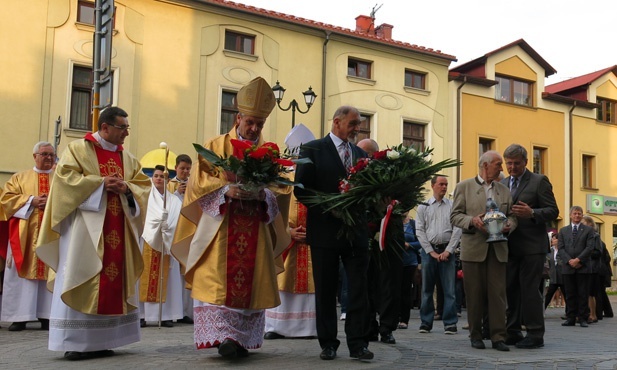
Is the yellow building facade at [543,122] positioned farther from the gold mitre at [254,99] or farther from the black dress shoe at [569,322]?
the gold mitre at [254,99]

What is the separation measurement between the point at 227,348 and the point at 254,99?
2148 mm

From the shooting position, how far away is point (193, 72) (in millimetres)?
24250

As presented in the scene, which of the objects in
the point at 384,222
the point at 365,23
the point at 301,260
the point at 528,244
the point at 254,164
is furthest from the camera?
the point at 365,23

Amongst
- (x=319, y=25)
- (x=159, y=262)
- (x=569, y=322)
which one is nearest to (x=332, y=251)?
(x=159, y=262)

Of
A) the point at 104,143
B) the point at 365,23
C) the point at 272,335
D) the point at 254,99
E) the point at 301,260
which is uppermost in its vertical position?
the point at 365,23

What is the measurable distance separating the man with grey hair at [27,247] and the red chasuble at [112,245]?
3.30 m

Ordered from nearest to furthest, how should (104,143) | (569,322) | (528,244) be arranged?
1. (104,143)
2. (528,244)
3. (569,322)

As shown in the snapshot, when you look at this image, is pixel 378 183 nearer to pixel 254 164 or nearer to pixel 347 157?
pixel 347 157

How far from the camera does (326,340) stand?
20.6ft

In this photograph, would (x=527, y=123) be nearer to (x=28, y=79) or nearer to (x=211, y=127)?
(x=211, y=127)

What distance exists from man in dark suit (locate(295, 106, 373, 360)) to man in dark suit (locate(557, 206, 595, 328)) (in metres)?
7.10

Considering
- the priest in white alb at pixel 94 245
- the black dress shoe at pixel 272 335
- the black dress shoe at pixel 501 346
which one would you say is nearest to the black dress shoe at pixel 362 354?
the black dress shoe at pixel 501 346

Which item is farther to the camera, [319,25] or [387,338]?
[319,25]

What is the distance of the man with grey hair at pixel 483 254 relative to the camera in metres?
7.55
